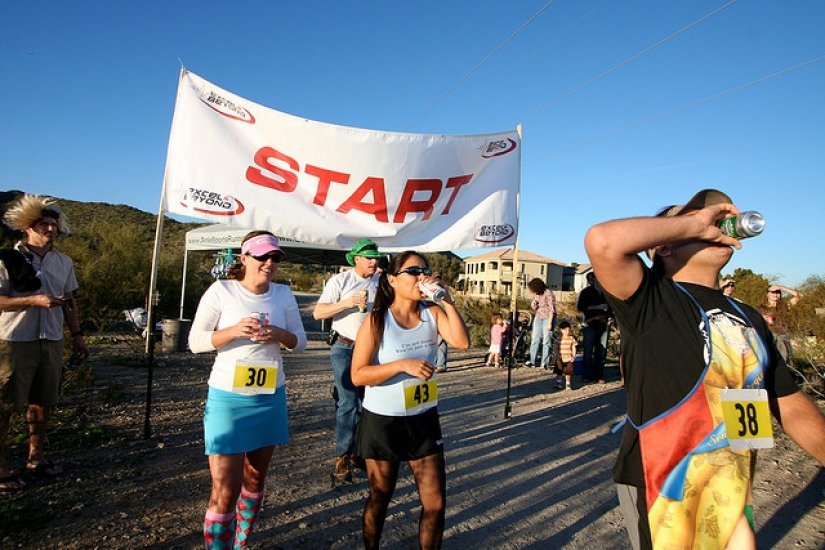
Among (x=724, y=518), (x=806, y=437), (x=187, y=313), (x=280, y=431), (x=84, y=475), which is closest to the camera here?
(x=724, y=518)

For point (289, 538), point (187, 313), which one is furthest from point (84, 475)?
point (187, 313)

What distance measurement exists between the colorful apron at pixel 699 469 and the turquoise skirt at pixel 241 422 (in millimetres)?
2028

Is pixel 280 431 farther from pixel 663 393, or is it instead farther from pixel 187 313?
pixel 187 313

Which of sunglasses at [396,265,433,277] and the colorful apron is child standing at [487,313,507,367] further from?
the colorful apron

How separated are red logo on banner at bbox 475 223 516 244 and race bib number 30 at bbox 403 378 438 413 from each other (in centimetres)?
329

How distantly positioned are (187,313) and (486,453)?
14477 millimetres

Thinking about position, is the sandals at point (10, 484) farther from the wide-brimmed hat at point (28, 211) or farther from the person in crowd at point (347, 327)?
the person in crowd at point (347, 327)

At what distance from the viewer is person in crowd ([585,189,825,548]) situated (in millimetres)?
1582

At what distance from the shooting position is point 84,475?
4055mm

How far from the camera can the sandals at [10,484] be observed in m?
3.62

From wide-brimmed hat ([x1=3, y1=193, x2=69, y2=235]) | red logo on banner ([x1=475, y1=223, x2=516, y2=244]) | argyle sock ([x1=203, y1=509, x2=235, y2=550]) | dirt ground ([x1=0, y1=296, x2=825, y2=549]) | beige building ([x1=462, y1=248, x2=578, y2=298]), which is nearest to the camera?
argyle sock ([x1=203, y1=509, x2=235, y2=550])

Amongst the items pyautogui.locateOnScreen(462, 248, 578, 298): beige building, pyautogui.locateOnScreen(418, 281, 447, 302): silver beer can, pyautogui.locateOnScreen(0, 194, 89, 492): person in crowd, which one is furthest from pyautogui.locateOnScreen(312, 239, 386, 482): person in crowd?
pyautogui.locateOnScreen(462, 248, 578, 298): beige building

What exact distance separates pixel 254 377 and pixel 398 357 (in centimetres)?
85

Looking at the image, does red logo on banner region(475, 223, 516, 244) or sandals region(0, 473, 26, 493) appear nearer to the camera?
sandals region(0, 473, 26, 493)
